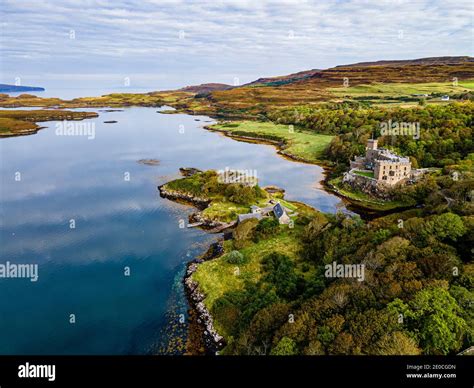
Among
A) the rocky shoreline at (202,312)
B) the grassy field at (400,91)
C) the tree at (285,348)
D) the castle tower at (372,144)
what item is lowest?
the rocky shoreline at (202,312)

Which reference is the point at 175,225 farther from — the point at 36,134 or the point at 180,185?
the point at 36,134

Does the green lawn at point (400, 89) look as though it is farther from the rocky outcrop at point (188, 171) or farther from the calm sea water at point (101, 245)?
the rocky outcrop at point (188, 171)

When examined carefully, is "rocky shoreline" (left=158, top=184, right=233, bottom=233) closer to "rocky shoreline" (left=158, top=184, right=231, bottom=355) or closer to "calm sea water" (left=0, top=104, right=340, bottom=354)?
"rocky shoreline" (left=158, top=184, right=231, bottom=355)

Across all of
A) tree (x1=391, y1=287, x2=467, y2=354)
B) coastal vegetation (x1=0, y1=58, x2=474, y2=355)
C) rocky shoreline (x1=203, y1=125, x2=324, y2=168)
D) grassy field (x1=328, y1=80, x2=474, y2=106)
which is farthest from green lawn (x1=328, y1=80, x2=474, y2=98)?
tree (x1=391, y1=287, x2=467, y2=354)

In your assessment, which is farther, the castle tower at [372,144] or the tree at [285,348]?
the castle tower at [372,144]

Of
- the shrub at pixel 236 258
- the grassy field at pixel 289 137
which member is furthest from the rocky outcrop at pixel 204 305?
the grassy field at pixel 289 137

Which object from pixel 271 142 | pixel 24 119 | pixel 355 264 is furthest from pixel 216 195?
pixel 24 119

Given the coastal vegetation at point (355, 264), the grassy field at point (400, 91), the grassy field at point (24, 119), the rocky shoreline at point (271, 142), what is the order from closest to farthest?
the coastal vegetation at point (355, 264)
the rocky shoreline at point (271, 142)
the grassy field at point (400, 91)
the grassy field at point (24, 119)

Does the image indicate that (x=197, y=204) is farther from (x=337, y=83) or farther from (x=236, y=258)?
(x=337, y=83)
